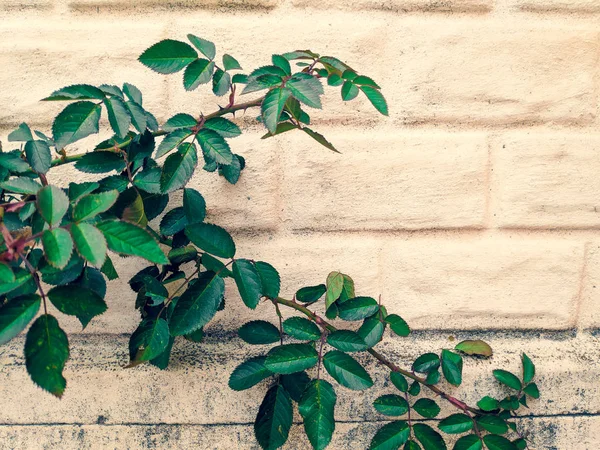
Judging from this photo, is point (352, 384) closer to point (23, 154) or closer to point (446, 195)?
point (446, 195)

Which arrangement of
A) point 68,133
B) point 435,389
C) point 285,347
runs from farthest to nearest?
point 435,389, point 285,347, point 68,133

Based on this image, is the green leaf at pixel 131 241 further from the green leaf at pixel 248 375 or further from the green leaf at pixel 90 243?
the green leaf at pixel 248 375

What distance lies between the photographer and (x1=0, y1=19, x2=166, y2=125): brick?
0.95 meters

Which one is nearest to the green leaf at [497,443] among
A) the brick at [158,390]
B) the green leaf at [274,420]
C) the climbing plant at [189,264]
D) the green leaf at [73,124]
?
the climbing plant at [189,264]

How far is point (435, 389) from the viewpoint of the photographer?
0.91 m

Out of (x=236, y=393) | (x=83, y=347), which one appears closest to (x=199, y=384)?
(x=236, y=393)

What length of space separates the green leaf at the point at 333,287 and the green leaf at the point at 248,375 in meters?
0.14

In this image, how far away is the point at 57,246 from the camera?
551mm

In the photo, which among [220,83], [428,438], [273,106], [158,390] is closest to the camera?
[273,106]

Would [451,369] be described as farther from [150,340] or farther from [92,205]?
[92,205]

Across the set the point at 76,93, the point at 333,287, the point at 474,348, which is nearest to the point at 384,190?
the point at 333,287

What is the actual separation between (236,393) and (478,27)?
2.55 ft

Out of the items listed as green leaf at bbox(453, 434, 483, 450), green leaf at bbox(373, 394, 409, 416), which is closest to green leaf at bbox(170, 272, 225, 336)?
green leaf at bbox(373, 394, 409, 416)

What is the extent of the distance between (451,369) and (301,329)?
10.9 inches
